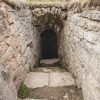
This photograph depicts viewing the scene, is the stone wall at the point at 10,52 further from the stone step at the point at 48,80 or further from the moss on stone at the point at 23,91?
the stone step at the point at 48,80

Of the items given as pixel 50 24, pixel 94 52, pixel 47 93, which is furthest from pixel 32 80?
pixel 50 24

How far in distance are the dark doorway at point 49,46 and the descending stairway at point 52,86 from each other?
410 cm

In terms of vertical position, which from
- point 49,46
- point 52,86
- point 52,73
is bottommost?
point 49,46

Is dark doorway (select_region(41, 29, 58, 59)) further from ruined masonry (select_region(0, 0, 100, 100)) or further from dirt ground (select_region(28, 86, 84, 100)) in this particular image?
dirt ground (select_region(28, 86, 84, 100))

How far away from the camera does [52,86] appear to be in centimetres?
373

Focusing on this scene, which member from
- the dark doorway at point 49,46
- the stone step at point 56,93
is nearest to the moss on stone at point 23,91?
the stone step at point 56,93

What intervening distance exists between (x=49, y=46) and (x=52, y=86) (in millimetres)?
5180

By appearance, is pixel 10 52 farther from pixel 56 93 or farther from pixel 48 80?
pixel 48 80

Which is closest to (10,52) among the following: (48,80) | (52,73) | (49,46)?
(48,80)

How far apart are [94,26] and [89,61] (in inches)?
21.9

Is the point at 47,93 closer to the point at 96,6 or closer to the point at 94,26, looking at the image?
the point at 94,26

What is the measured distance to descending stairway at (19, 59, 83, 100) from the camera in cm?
334

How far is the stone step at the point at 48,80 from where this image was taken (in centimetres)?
379

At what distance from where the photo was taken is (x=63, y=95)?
3.37 meters
